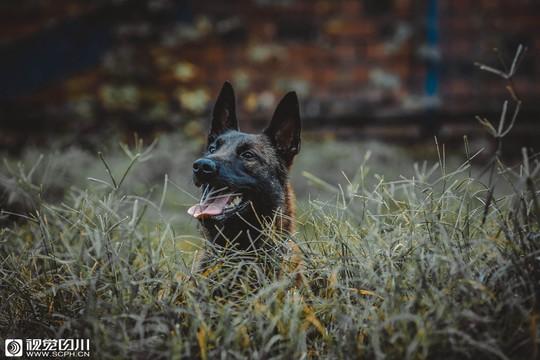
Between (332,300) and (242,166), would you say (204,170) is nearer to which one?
(242,166)

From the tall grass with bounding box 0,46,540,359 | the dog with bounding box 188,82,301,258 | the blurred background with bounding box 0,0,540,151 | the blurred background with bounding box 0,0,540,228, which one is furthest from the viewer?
the blurred background with bounding box 0,0,540,151

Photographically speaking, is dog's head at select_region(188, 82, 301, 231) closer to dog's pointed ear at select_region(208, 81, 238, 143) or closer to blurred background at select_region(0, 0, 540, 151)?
dog's pointed ear at select_region(208, 81, 238, 143)

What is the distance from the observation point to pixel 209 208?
2.54m

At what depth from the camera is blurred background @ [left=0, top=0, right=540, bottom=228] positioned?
7383 mm

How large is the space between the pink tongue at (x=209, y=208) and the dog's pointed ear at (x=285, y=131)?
64 centimetres

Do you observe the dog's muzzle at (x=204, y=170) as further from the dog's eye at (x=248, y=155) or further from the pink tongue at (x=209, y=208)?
the dog's eye at (x=248, y=155)

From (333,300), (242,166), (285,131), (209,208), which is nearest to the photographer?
(333,300)

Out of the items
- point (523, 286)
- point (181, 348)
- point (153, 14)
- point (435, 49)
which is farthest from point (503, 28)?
point (181, 348)

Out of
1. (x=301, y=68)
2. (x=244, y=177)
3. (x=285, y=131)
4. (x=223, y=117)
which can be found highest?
(x=301, y=68)

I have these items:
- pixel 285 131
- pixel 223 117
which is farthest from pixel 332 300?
pixel 223 117

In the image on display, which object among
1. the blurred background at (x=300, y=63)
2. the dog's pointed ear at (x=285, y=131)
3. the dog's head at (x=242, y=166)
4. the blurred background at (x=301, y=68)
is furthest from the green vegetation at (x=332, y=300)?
the blurred background at (x=300, y=63)

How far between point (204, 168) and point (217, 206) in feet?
0.65

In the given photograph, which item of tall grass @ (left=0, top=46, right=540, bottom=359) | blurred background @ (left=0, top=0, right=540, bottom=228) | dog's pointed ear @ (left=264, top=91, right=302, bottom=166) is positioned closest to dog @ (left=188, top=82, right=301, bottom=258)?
dog's pointed ear @ (left=264, top=91, right=302, bottom=166)

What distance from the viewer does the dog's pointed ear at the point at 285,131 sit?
3.08 m
